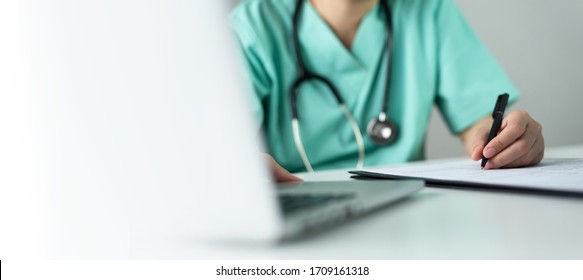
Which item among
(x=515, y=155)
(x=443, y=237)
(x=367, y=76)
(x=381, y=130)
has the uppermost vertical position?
(x=367, y=76)

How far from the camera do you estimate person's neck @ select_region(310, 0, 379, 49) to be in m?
1.02

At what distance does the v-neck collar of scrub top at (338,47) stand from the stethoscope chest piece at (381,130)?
4.6 inches

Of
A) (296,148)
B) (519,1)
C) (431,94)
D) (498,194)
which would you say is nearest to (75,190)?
(498,194)

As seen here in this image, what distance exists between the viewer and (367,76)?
3.19 ft

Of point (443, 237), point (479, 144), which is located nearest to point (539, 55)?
point (479, 144)

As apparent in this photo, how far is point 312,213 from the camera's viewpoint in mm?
228

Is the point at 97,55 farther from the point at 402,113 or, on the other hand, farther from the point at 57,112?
the point at 402,113

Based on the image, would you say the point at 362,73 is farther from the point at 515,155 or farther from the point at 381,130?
the point at 515,155

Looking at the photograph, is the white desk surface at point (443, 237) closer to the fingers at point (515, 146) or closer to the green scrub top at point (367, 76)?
the fingers at point (515, 146)

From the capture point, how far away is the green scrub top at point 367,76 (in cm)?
95

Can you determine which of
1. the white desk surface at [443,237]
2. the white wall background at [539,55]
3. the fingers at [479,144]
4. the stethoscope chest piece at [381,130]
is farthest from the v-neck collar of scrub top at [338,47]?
the white desk surface at [443,237]

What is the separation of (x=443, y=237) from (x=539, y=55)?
138 cm

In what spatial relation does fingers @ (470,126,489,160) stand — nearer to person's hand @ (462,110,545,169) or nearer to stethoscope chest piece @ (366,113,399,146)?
person's hand @ (462,110,545,169)

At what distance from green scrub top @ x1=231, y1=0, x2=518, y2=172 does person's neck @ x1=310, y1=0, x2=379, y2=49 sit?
0.09 ft
